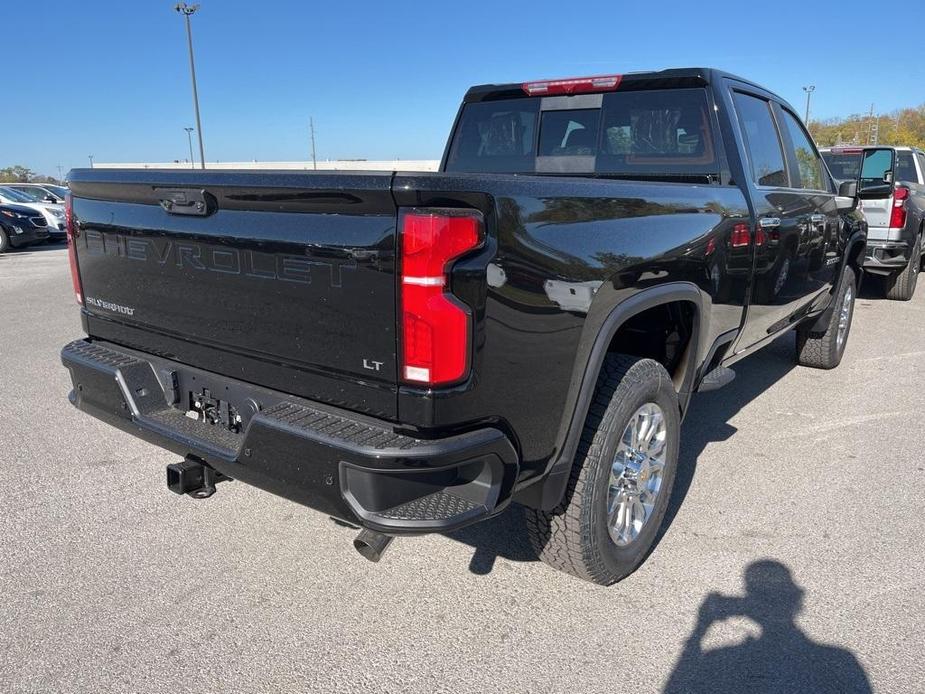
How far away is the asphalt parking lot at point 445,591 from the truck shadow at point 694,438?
0.02 meters

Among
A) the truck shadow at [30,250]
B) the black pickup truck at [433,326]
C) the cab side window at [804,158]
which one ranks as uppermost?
the cab side window at [804,158]

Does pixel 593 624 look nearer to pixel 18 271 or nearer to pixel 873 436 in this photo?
pixel 873 436

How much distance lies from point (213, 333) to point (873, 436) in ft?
13.3

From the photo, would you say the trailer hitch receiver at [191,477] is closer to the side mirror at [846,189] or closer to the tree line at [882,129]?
the side mirror at [846,189]

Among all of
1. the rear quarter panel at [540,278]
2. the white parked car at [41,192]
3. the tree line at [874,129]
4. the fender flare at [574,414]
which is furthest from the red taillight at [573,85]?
the tree line at [874,129]

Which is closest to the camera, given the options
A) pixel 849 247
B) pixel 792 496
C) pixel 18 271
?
pixel 792 496

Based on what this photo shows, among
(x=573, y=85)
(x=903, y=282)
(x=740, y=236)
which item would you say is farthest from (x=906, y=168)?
(x=740, y=236)

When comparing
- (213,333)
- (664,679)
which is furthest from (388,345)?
(664,679)

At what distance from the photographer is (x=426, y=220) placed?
1.87 meters

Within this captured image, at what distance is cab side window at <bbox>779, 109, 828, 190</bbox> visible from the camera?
14.8 feet

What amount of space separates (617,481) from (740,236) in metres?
1.39

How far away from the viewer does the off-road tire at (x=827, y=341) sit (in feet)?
18.6

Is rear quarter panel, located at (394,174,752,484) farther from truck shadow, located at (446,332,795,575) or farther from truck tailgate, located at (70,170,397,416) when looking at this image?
truck shadow, located at (446,332,795,575)

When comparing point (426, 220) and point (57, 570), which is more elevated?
point (426, 220)
